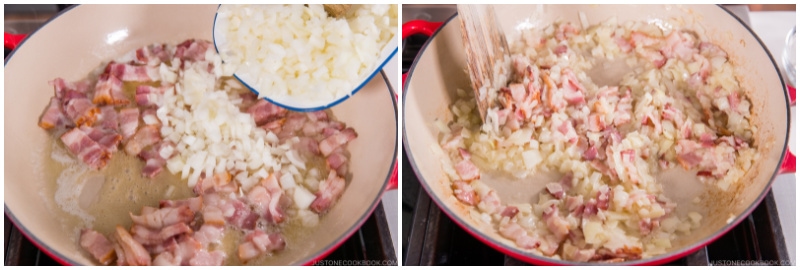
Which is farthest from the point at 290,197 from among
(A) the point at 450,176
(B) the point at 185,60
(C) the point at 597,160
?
(C) the point at 597,160

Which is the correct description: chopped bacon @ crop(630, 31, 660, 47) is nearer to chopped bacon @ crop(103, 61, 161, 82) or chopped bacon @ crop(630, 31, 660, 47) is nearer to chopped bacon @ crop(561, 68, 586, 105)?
chopped bacon @ crop(561, 68, 586, 105)

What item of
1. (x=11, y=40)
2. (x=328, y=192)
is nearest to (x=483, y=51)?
(x=328, y=192)

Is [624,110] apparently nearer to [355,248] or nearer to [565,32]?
[565,32]

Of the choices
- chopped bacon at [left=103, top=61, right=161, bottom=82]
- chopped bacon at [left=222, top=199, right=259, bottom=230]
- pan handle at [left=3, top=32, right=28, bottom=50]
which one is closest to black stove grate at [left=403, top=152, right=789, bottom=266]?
chopped bacon at [left=222, top=199, right=259, bottom=230]

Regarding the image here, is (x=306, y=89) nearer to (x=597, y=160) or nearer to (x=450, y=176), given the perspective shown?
(x=450, y=176)

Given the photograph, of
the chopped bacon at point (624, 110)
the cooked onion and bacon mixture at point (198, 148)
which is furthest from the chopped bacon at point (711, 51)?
the cooked onion and bacon mixture at point (198, 148)

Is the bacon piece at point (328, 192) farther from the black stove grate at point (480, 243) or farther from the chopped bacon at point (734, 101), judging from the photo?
the chopped bacon at point (734, 101)

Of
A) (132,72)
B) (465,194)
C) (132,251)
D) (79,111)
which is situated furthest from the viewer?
(132,72)
